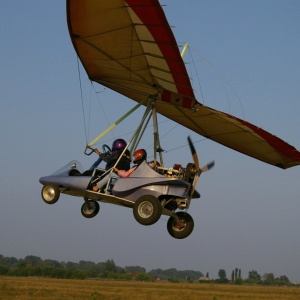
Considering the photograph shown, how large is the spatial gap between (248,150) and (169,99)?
504 centimetres

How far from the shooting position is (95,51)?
21.9 meters

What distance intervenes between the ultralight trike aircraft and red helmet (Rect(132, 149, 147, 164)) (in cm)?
30

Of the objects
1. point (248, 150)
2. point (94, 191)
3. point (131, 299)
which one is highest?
point (248, 150)

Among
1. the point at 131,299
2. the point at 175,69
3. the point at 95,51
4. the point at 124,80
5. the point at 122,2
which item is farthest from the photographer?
the point at 131,299

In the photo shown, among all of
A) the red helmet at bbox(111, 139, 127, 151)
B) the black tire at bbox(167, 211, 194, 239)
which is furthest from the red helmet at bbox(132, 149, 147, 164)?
the black tire at bbox(167, 211, 194, 239)

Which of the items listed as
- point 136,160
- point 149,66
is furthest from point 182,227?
point 149,66

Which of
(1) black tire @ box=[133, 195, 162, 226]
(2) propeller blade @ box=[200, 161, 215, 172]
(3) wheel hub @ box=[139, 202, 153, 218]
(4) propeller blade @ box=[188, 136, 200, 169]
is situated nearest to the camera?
(1) black tire @ box=[133, 195, 162, 226]

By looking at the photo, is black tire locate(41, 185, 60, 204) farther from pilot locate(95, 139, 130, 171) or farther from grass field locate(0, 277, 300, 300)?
grass field locate(0, 277, 300, 300)

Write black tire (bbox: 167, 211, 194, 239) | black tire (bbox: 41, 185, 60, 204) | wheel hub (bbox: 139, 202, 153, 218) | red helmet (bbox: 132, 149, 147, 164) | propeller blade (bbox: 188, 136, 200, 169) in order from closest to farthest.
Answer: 1. wheel hub (bbox: 139, 202, 153, 218)
2. propeller blade (bbox: 188, 136, 200, 169)
3. red helmet (bbox: 132, 149, 147, 164)
4. black tire (bbox: 167, 211, 194, 239)
5. black tire (bbox: 41, 185, 60, 204)

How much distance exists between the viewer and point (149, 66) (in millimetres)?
21609

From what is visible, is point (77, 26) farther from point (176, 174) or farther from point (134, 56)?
point (176, 174)

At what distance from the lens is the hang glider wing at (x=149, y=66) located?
1902 cm

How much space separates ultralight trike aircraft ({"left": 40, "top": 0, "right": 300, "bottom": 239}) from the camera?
19.3 meters

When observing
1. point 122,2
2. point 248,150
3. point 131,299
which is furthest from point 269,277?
point 122,2
